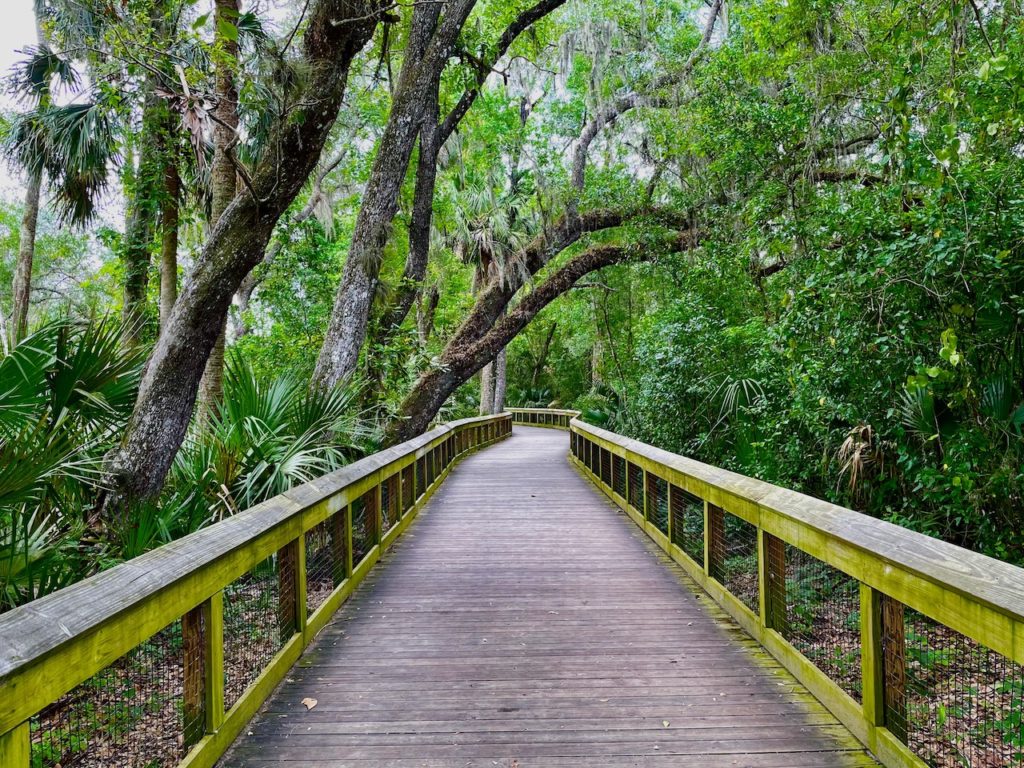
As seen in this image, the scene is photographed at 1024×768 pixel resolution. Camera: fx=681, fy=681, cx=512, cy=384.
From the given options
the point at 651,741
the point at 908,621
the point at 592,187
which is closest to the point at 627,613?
the point at 651,741

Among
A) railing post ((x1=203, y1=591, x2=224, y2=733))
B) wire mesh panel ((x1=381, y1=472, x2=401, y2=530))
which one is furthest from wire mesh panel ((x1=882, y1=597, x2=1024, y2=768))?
wire mesh panel ((x1=381, y1=472, x2=401, y2=530))

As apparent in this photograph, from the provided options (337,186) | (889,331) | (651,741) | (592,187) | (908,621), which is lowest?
(908,621)

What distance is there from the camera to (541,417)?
30266 millimetres

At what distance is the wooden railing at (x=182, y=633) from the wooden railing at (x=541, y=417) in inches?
833

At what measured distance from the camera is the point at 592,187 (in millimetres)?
11820

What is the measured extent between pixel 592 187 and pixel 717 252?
3210mm

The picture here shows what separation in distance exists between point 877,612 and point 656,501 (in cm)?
405

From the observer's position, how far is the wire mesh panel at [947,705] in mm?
2531

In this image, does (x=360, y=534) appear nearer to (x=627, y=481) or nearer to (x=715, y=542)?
(x=715, y=542)

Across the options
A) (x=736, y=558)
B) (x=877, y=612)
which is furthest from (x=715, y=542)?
(x=877, y=612)

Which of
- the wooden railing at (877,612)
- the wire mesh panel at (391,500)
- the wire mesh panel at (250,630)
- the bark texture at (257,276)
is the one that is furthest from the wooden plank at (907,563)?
the bark texture at (257,276)

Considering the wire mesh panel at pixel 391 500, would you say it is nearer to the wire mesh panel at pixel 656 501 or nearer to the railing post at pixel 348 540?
the railing post at pixel 348 540

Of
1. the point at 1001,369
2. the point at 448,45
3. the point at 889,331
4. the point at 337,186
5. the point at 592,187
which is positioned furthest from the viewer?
the point at 337,186

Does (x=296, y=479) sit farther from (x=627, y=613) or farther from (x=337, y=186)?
(x=337, y=186)
